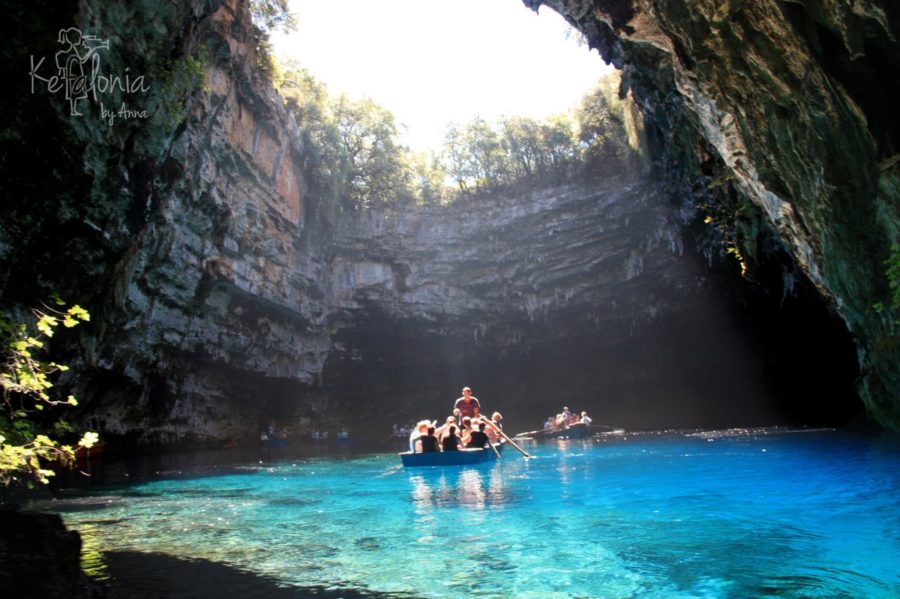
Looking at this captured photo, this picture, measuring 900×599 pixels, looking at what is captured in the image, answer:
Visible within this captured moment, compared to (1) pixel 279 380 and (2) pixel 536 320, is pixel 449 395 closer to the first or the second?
(2) pixel 536 320

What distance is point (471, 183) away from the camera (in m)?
33.4

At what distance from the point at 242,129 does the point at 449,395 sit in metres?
17.8

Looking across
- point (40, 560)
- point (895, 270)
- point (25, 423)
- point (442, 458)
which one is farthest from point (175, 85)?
point (895, 270)

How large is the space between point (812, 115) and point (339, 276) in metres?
21.0

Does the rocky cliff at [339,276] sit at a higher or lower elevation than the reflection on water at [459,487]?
higher

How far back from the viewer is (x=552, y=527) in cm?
643

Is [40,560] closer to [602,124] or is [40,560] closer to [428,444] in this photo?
[428,444]

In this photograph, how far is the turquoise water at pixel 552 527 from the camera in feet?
15.0

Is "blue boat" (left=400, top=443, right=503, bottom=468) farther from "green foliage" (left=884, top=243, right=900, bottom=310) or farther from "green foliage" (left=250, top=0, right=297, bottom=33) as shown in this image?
"green foliage" (left=250, top=0, right=297, bottom=33)

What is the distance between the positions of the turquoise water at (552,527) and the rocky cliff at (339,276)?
4.24m

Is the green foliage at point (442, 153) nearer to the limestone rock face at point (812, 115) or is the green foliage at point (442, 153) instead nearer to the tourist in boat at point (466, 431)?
the limestone rock face at point (812, 115)

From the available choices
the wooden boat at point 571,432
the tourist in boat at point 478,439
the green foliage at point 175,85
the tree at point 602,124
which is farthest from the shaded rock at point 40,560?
the tree at point 602,124

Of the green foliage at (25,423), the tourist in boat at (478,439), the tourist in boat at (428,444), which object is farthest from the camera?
the tourist in boat at (478,439)

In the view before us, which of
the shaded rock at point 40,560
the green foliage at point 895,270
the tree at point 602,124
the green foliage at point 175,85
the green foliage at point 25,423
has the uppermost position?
the tree at point 602,124
